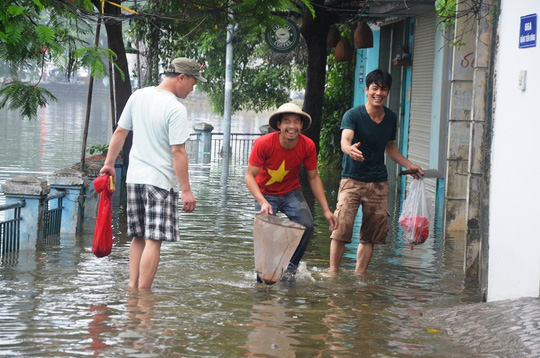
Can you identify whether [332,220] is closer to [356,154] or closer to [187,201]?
[356,154]

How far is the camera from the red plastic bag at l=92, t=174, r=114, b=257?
24.3ft

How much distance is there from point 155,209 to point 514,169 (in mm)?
2859

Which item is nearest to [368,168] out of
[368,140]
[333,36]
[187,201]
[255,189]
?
[368,140]

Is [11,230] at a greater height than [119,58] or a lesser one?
lesser

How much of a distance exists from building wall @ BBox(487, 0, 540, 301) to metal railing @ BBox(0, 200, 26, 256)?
4661 millimetres

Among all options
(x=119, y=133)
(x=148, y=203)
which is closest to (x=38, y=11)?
(x=119, y=133)

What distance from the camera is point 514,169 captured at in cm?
674

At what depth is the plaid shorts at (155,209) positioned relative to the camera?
7.09 meters

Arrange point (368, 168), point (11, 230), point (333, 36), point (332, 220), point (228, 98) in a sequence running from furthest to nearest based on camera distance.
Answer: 1. point (228, 98)
2. point (333, 36)
3. point (11, 230)
4. point (368, 168)
5. point (332, 220)

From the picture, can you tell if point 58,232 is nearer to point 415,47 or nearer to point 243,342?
point 243,342

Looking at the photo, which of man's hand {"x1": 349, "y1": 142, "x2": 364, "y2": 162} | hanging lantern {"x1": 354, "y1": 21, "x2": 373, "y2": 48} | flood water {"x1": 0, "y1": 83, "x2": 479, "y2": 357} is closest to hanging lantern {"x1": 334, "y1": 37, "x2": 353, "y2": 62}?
hanging lantern {"x1": 354, "y1": 21, "x2": 373, "y2": 48}

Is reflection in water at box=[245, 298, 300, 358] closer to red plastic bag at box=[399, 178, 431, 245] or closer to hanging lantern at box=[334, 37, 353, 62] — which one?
red plastic bag at box=[399, 178, 431, 245]

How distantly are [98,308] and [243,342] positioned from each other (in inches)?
55.4

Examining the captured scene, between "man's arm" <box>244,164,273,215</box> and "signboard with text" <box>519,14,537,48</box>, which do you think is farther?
"man's arm" <box>244,164,273,215</box>
